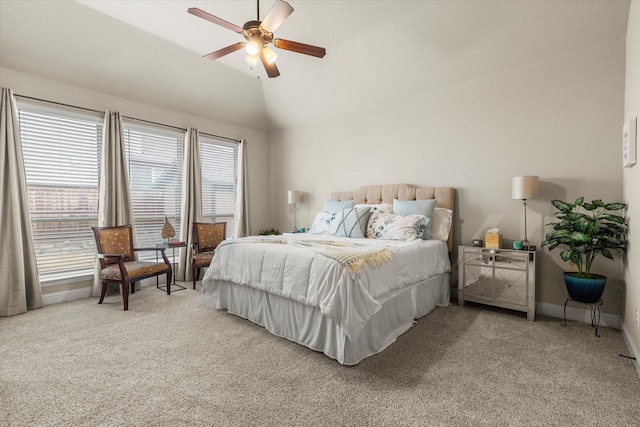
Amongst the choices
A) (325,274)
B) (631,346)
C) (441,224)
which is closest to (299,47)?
(325,274)

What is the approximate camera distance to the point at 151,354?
2492mm

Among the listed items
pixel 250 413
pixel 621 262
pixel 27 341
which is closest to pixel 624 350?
pixel 621 262

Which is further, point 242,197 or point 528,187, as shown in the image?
point 242,197

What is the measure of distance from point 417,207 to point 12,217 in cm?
472

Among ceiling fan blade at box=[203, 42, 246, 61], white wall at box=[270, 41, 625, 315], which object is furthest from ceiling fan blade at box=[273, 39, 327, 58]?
white wall at box=[270, 41, 625, 315]

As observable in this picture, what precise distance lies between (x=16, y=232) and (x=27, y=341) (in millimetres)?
1436

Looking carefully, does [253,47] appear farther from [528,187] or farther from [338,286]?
[528,187]

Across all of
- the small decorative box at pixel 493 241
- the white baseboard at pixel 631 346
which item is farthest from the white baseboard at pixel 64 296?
the white baseboard at pixel 631 346

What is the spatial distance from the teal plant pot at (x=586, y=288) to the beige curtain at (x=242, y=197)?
4.85 metres

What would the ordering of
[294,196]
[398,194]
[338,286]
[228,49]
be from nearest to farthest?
[338,286] < [228,49] < [398,194] < [294,196]

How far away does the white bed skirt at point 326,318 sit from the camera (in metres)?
2.39

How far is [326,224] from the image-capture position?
4.43 m

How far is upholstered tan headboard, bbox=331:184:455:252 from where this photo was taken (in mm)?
3975

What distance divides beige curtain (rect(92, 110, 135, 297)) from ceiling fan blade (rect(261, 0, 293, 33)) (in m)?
2.89
